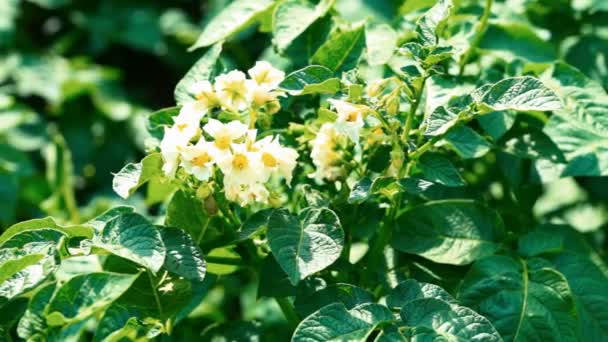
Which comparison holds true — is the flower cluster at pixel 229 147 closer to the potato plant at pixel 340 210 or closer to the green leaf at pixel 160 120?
the potato plant at pixel 340 210

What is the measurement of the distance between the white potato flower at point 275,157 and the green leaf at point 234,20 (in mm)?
366

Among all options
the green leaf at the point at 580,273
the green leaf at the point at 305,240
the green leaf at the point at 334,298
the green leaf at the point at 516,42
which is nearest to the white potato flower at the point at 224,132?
the green leaf at the point at 305,240

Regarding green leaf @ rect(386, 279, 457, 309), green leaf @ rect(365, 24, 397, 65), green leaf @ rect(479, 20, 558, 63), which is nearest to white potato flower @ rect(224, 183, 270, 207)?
green leaf @ rect(386, 279, 457, 309)

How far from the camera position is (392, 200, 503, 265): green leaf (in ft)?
4.52

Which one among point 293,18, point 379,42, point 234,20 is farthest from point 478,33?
point 234,20

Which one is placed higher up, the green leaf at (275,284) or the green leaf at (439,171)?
the green leaf at (439,171)

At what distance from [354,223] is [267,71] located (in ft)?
0.81

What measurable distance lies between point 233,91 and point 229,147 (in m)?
0.12

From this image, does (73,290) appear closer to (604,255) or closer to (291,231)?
(291,231)

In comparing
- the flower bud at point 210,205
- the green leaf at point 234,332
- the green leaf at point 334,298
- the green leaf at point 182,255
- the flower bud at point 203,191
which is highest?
the flower bud at point 203,191

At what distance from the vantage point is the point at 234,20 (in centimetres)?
160

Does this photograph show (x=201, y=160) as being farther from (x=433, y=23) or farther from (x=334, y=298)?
(x=433, y=23)

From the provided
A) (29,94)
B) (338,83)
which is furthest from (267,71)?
(29,94)

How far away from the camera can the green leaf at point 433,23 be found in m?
1.30
